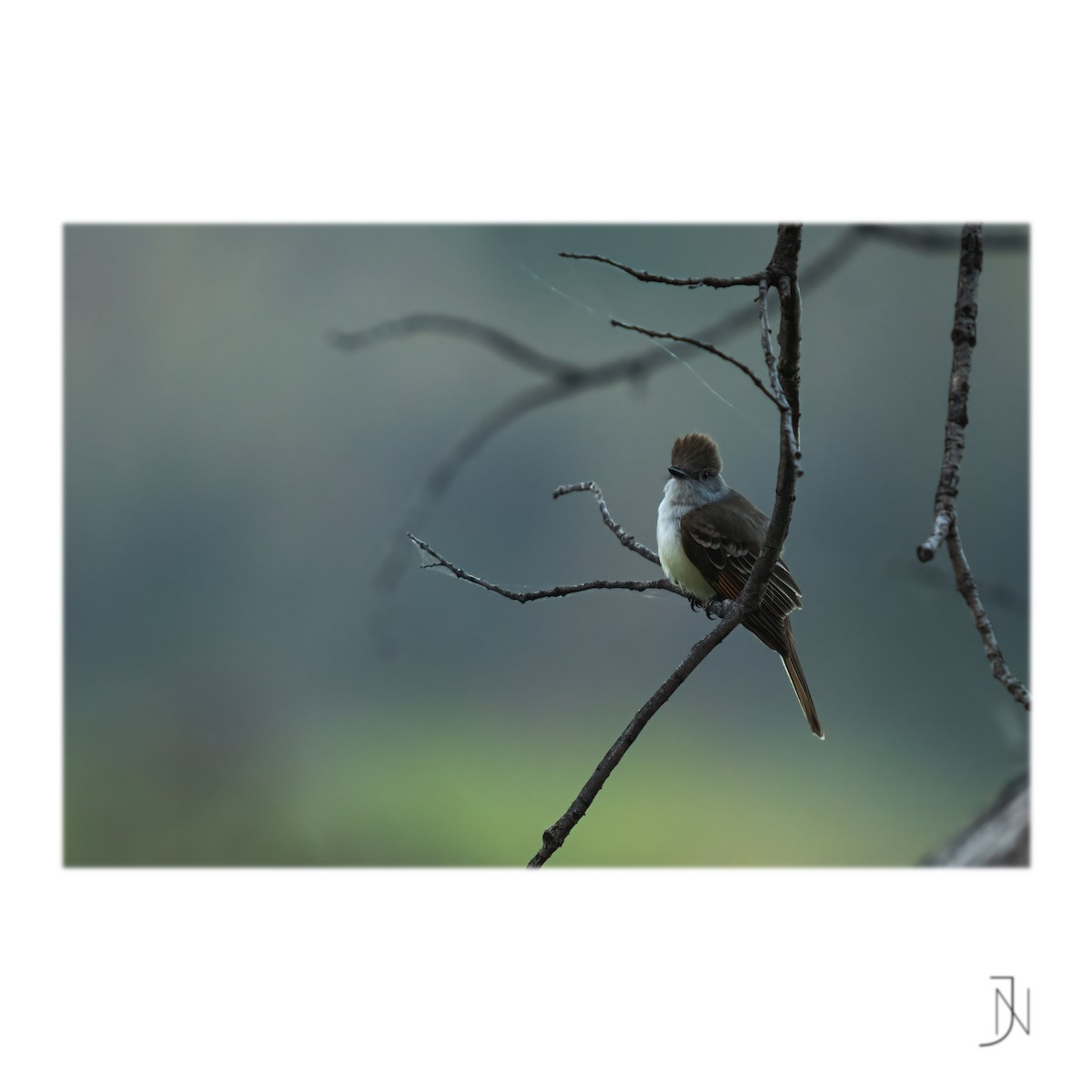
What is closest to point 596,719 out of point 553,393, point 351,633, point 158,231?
point 351,633

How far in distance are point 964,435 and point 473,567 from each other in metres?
1.15

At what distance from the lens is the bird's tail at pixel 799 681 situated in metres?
2.41

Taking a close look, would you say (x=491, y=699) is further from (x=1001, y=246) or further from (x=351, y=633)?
(x=1001, y=246)

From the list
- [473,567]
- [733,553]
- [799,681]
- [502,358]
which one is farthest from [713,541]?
[502,358]

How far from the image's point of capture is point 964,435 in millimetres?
1837

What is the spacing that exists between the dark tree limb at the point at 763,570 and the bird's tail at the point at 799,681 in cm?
34

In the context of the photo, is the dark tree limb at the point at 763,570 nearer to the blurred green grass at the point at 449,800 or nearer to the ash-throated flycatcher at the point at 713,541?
the ash-throated flycatcher at the point at 713,541

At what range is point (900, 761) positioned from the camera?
8.58ft

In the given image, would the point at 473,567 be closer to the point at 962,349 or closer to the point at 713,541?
the point at 713,541

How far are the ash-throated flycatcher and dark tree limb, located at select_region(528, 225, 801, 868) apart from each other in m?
0.24

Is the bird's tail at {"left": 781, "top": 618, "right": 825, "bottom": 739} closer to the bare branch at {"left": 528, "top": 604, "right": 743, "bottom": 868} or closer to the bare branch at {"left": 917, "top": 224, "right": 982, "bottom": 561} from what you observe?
the bare branch at {"left": 528, "top": 604, "right": 743, "bottom": 868}

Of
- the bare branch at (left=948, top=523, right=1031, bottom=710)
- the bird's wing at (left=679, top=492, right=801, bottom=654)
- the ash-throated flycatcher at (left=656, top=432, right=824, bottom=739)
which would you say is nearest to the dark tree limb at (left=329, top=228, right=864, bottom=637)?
the ash-throated flycatcher at (left=656, top=432, right=824, bottom=739)

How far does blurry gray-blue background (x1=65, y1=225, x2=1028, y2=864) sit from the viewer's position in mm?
2496

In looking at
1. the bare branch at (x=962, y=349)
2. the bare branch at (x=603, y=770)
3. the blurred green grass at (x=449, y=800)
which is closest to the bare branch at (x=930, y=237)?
the bare branch at (x=962, y=349)
